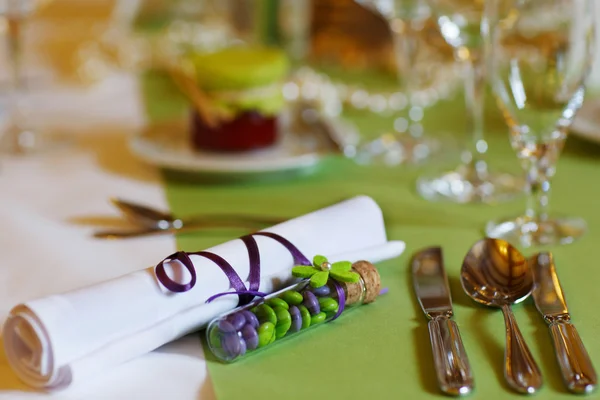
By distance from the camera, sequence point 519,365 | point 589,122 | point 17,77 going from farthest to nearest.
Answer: point 17,77, point 589,122, point 519,365

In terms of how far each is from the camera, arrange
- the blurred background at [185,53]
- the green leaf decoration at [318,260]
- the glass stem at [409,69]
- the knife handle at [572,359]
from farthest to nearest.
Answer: the blurred background at [185,53] < the glass stem at [409,69] < the green leaf decoration at [318,260] < the knife handle at [572,359]

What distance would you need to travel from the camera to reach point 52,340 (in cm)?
50

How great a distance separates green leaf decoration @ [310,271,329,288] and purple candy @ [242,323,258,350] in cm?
6

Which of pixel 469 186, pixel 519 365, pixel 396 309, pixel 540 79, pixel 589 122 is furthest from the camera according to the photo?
pixel 589 122

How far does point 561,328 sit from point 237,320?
22 centimetres

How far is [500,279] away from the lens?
2.12 feet

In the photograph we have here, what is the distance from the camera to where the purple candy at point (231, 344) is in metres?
0.54

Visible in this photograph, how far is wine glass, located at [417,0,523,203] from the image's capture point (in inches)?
37.5

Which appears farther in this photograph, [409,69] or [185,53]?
[185,53]

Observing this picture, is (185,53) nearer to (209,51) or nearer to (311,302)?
(209,51)

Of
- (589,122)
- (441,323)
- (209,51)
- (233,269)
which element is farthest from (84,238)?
(589,122)

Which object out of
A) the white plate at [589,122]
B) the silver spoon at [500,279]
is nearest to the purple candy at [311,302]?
the silver spoon at [500,279]

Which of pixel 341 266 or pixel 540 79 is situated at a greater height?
pixel 540 79

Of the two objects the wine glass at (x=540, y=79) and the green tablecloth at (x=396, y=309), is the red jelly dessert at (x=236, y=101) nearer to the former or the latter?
the green tablecloth at (x=396, y=309)
